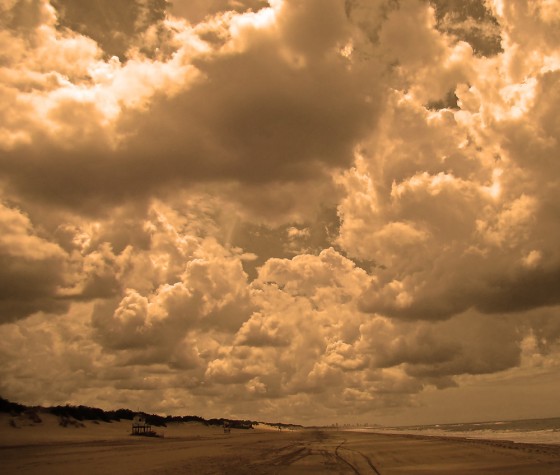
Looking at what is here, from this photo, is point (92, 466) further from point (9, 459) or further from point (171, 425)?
point (171, 425)

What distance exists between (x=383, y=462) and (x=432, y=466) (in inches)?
134

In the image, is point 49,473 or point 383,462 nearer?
point 49,473

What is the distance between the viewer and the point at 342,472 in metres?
22.9

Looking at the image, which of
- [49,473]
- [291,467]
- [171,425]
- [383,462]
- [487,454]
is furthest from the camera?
[171,425]

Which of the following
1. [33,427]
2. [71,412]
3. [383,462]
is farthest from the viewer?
[71,412]

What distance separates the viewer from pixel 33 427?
5912 centimetres

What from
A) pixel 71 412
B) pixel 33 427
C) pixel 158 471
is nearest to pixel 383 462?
pixel 158 471

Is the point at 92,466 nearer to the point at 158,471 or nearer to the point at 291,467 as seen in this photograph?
the point at 158,471

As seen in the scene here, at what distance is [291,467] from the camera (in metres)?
25.8

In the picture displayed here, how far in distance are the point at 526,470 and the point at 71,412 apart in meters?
74.2

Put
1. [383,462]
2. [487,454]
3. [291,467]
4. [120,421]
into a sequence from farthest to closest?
[120,421], [487,454], [383,462], [291,467]

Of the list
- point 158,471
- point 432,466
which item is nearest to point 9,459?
point 158,471

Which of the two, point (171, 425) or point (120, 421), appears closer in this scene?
point (120, 421)

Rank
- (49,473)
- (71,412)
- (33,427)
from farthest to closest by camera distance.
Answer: (71,412) < (33,427) < (49,473)
